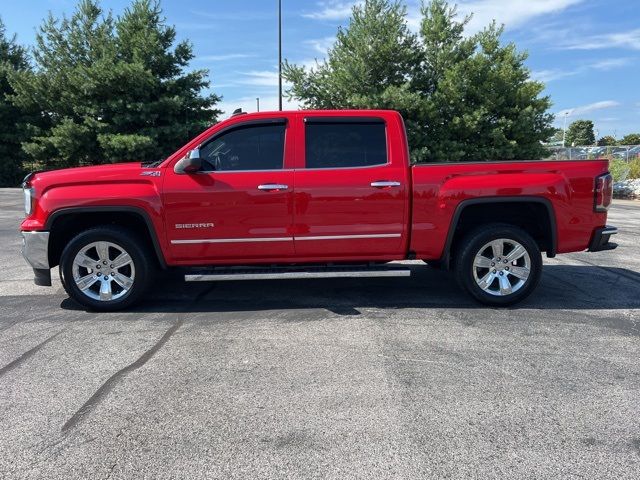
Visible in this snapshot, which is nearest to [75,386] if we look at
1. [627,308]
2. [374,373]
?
[374,373]

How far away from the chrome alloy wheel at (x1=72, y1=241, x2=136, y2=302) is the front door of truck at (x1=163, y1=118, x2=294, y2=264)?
0.55 metres

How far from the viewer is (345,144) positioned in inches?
210

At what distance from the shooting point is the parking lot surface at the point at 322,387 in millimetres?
2676

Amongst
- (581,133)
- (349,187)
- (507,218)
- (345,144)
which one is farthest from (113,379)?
(581,133)

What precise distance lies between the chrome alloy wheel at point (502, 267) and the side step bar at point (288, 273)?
80 cm

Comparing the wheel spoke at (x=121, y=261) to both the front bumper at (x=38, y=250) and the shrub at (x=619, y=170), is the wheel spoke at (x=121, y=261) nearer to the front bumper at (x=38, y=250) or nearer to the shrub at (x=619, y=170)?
the front bumper at (x=38, y=250)

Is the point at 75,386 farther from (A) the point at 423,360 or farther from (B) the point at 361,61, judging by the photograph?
(B) the point at 361,61

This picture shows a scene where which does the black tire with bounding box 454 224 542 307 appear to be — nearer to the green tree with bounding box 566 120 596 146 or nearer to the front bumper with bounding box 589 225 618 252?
the front bumper with bounding box 589 225 618 252

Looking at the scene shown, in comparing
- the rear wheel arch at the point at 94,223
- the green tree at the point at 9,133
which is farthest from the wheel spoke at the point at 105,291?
the green tree at the point at 9,133

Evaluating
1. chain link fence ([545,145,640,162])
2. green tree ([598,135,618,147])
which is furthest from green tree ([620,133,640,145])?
chain link fence ([545,145,640,162])

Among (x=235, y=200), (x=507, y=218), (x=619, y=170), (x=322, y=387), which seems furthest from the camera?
(x=619, y=170)

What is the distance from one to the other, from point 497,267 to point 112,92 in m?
21.0

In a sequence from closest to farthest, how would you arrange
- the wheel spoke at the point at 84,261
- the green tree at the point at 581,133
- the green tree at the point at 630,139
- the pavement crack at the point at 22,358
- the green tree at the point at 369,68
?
the pavement crack at the point at 22,358 < the wheel spoke at the point at 84,261 < the green tree at the point at 369,68 < the green tree at the point at 630,139 < the green tree at the point at 581,133

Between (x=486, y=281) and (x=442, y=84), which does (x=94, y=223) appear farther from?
(x=442, y=84)
